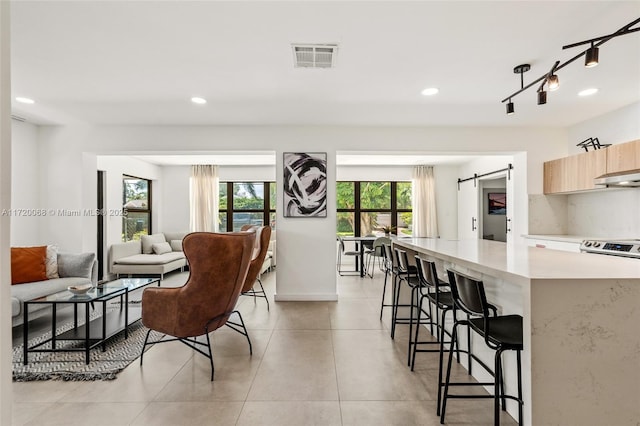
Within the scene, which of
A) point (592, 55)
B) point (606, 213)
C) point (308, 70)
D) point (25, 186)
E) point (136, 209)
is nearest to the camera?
point (592, 55)

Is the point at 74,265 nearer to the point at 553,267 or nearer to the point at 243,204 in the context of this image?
the point at 243,204

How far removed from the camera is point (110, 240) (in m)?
6.04

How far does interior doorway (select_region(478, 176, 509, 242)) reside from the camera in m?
7.16

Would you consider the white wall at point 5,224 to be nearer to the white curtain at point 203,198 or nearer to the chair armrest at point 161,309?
the chair armrest at point 161,309

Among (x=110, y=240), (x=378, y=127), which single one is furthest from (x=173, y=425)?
(x=110, y=240)

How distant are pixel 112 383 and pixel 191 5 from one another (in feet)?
8.74

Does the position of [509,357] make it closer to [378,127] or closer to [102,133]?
[378,127]

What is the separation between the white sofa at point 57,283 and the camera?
3072 mm

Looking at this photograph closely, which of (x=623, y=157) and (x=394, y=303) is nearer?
(x=394, y=303)

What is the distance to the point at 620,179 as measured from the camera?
3400 mm

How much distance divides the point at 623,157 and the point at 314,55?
11.7 feet

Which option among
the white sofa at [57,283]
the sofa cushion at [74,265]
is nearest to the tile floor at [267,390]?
the white sofa at [57,283]

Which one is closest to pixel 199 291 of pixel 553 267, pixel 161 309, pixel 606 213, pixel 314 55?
pixel 161 309

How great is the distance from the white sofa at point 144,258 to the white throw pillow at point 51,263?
189 centimetres
